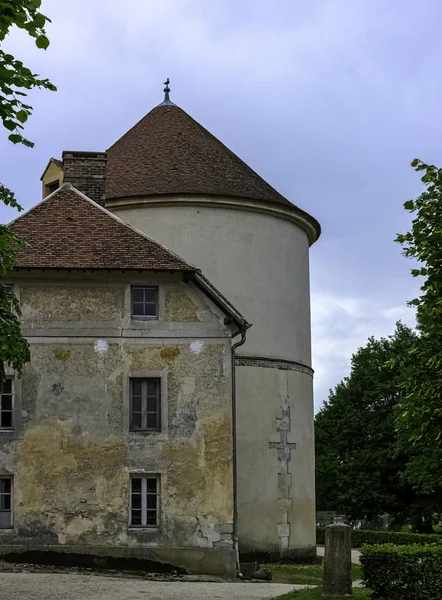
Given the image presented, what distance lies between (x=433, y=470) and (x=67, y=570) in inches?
1061

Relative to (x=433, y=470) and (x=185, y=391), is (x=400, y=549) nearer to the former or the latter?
(x=185, y=391)

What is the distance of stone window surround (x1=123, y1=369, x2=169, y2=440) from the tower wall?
5998mm

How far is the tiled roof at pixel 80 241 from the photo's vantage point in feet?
88.1

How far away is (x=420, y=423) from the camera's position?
67.9 ft

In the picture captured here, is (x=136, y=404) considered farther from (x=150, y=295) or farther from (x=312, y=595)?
(x=312, y=595)

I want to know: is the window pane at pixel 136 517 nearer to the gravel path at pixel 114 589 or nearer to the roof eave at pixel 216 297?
the gravel path at pixel 114 589

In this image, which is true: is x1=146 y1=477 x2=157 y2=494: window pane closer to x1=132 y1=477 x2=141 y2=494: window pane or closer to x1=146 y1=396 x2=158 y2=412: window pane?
x1=132 y1=477 x2=141 y2=494: window pane

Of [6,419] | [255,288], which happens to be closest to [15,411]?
[6,419]

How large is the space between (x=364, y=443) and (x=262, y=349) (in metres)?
27.8

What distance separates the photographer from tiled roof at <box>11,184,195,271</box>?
1057 inches

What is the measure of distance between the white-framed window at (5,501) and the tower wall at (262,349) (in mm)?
8444

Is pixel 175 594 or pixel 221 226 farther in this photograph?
pixel 221 226

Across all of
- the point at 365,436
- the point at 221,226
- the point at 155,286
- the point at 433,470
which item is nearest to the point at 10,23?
the point at 155,286

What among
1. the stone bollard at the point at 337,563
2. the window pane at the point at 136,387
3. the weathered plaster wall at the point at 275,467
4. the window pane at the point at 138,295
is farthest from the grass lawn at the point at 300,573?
the window pane at the point at 138,295
